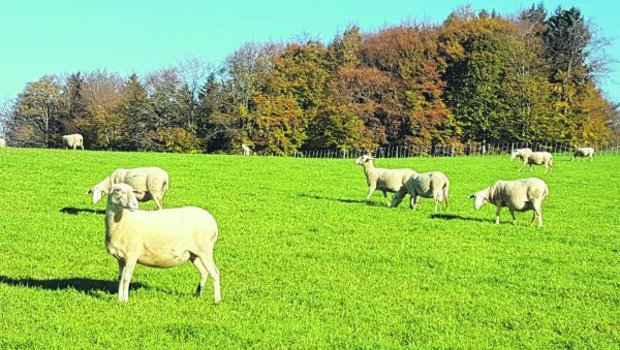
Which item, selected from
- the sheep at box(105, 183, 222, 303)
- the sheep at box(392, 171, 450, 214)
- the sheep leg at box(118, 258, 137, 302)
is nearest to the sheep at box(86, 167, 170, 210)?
the sheep at box(392, 171, 450, 214)

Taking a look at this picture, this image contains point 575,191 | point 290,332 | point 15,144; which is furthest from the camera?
point 15,144

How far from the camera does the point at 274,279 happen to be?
13.4m

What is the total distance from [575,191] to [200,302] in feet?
91.9

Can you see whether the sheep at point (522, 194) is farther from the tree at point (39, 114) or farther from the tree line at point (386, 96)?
the tree at point (39, 114)

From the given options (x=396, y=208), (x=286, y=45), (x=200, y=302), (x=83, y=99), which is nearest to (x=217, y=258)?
(x=200, y=302)

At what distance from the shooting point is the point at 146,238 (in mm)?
10844

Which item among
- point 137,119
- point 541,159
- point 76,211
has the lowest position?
point 76,211

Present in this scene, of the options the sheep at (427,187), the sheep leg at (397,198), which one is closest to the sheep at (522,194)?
the sheep at (427,187)

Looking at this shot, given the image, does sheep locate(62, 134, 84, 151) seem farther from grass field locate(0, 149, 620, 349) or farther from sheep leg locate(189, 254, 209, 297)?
sheep leg locate(189, 254, 209, 297)

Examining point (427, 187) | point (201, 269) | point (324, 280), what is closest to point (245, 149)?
point (427, 187)

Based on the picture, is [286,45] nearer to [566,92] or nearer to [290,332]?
[566,92]

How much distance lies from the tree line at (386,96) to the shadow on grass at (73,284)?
66850 millimetres

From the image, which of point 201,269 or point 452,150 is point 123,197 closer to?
point 201,269

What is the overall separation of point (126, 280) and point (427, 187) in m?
16.2
